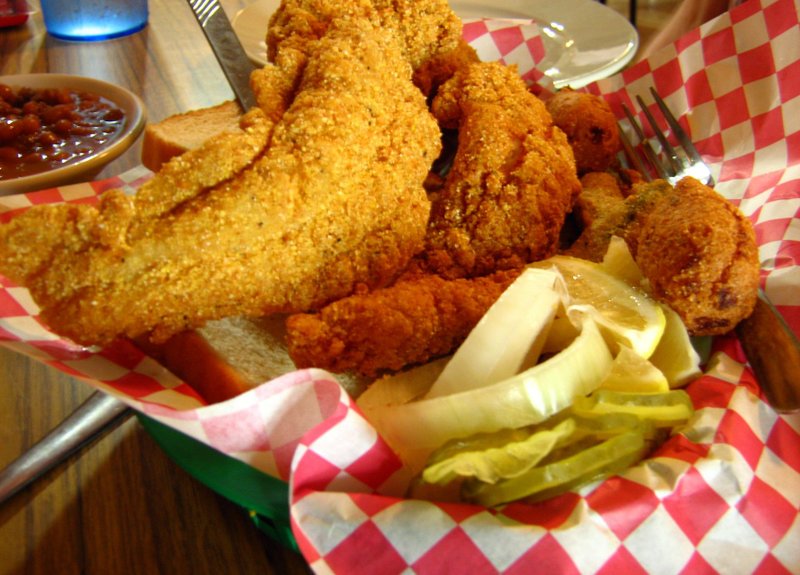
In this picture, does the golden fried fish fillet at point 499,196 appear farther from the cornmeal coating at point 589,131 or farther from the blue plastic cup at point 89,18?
the blue plastic cup at point 89,18

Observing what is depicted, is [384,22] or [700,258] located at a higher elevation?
[384,22]

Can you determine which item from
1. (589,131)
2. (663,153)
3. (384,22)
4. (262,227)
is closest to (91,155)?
(384,22)

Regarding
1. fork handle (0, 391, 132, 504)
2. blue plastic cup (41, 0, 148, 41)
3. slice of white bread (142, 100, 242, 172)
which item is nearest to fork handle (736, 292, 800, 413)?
fork handle (0, 391, 132, 504)

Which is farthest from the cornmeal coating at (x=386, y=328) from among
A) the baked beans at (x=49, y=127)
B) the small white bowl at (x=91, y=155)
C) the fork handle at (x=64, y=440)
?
the baked beans at (x=49, y=127)

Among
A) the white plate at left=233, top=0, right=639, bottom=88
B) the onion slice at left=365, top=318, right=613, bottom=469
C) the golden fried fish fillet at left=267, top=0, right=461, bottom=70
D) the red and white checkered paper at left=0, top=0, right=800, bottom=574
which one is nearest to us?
the red and white checkered paper at left=0, top=0, right=800, bottom=574

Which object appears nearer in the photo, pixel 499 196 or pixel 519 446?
pixel 519 446

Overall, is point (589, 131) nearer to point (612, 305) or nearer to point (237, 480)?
point (612, 305)

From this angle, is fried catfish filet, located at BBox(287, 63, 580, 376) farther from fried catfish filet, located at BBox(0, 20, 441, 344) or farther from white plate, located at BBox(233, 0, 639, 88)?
white plate, located at BBox(233, 0, 639, 88)
